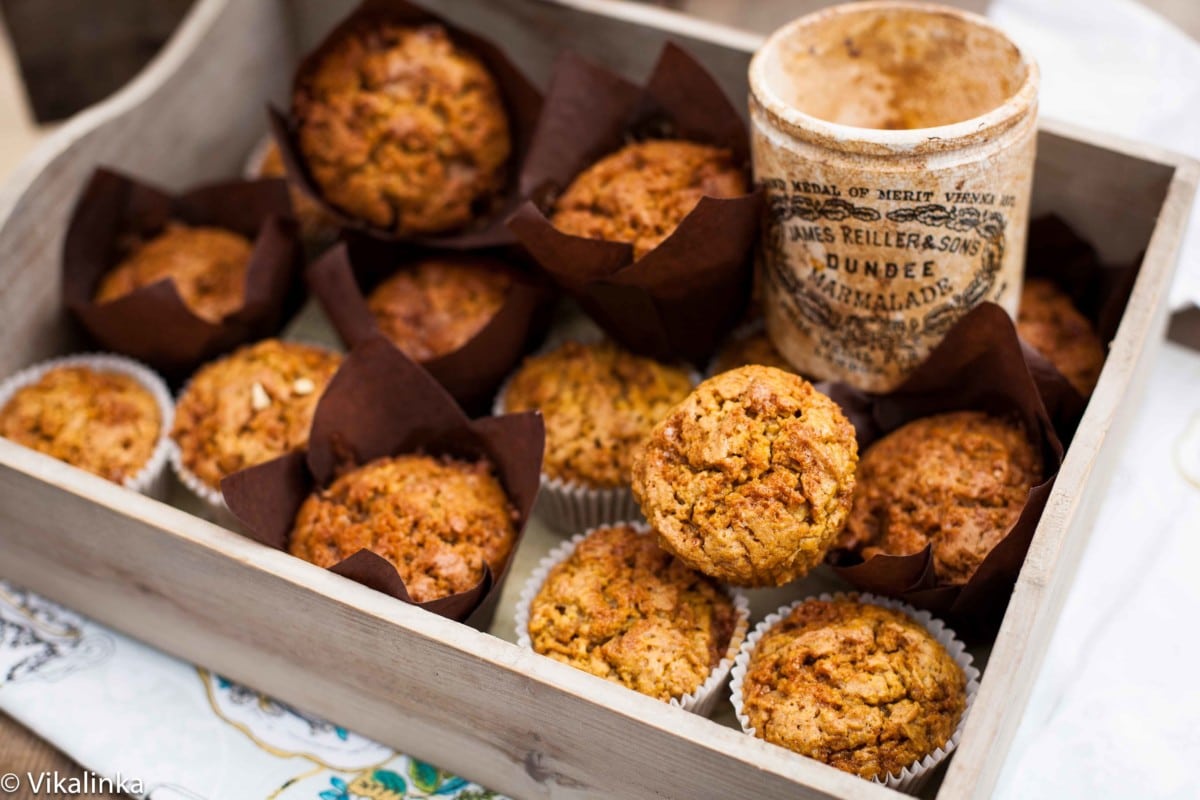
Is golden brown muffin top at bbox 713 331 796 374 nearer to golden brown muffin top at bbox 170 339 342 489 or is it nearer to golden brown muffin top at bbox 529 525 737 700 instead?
golden brown muffin top at bbox 529 525 737 700

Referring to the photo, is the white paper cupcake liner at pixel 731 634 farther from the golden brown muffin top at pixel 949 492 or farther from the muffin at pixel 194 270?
the muffin at pixel 194 270

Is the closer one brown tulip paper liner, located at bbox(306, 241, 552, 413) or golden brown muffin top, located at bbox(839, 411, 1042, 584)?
golden brown muffin top, located at bbox(839, 411, 1042, 584)

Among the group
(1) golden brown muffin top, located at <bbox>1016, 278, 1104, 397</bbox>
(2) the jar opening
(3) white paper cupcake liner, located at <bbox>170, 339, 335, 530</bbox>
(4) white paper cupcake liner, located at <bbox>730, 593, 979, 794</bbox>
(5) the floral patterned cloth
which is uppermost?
(2) the jar opening

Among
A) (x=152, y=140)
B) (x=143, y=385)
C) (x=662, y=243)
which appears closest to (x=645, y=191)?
(x=662, y=243)

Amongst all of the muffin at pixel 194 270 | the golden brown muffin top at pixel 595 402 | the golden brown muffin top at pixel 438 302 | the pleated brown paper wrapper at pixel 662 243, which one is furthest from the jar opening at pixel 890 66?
the muffin at pixel 194 270

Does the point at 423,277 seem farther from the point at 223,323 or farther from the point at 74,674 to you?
the point at 74,674

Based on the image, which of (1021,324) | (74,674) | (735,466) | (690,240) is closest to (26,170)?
(74,674)

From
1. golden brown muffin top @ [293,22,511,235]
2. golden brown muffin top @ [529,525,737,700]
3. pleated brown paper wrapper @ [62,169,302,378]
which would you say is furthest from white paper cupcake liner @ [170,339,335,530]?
golden brown muffin top @ [529,525,737,700]
